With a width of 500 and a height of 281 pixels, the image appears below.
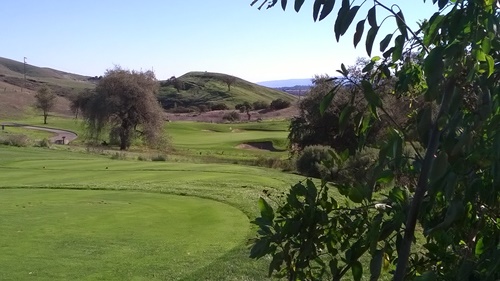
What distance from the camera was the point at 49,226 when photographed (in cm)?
858

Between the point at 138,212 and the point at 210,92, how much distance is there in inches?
4272

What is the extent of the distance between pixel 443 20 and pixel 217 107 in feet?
309

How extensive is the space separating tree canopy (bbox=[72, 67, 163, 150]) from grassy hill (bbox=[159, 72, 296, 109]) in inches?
2326

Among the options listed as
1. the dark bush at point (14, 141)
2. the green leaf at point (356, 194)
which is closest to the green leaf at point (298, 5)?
the green leaf at point (356, 194)

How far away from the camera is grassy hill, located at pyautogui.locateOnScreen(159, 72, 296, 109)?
354 feet

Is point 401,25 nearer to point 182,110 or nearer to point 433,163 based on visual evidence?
point 433,163

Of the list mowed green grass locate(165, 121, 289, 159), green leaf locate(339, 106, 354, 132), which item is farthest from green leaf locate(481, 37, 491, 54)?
mowed green grass locate(165, 121, 289, 159)

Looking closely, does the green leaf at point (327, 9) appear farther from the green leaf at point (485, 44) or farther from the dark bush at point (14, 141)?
the dark bush at point (14, 141)

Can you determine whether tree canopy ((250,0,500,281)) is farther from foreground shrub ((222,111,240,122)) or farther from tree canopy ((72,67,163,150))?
foreground shrub ((222,111,240,122))

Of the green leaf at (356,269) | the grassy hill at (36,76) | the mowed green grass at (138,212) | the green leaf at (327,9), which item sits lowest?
the mowed green grass at (138,212)

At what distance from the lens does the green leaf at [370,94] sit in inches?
54.0

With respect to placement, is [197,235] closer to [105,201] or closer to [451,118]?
[105,201]

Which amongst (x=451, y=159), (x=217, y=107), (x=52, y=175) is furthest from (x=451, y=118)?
(x=217, y=107)

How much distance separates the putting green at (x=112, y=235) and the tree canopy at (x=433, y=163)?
4.56 m
